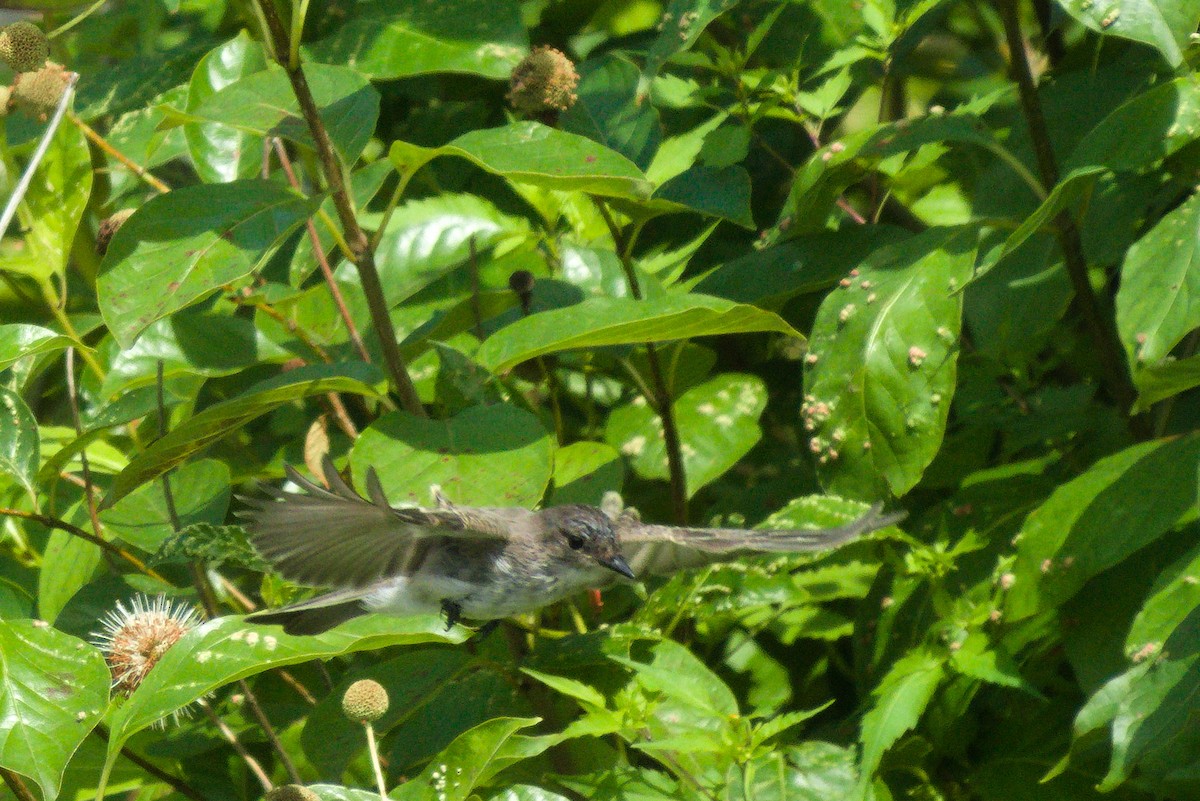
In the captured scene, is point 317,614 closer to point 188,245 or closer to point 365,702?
point 365,702

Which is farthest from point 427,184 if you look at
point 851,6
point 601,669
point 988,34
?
A: point 988,34

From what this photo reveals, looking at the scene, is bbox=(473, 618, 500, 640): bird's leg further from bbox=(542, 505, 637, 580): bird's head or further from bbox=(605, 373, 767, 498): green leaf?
bbox=(605, 373, 767, 498): green leaf

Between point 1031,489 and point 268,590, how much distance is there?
142 centimetres

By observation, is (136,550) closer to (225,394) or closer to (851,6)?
(225,394)

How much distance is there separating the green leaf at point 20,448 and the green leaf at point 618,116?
3.92 feet

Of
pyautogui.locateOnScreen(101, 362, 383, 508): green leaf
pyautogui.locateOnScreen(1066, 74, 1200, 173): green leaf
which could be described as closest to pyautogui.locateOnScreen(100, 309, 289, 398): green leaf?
pyautogui.locateOnScreen(101, 362, 383, 508): green leaf

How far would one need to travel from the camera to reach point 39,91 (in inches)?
99.1

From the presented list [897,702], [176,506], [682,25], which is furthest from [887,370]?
[176,506]

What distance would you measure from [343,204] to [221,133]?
77 centimetres

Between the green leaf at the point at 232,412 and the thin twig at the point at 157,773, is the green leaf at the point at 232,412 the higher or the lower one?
the higher one

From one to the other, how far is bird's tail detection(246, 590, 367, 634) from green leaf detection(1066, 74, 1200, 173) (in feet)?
4.60

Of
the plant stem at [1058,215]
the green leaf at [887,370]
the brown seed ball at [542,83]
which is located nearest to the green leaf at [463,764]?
the green leaf at [887,370]

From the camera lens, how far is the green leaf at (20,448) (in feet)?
7.97

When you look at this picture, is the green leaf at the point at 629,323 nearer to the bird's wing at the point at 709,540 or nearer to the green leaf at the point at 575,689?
the bird's wing at the point at 709,540
